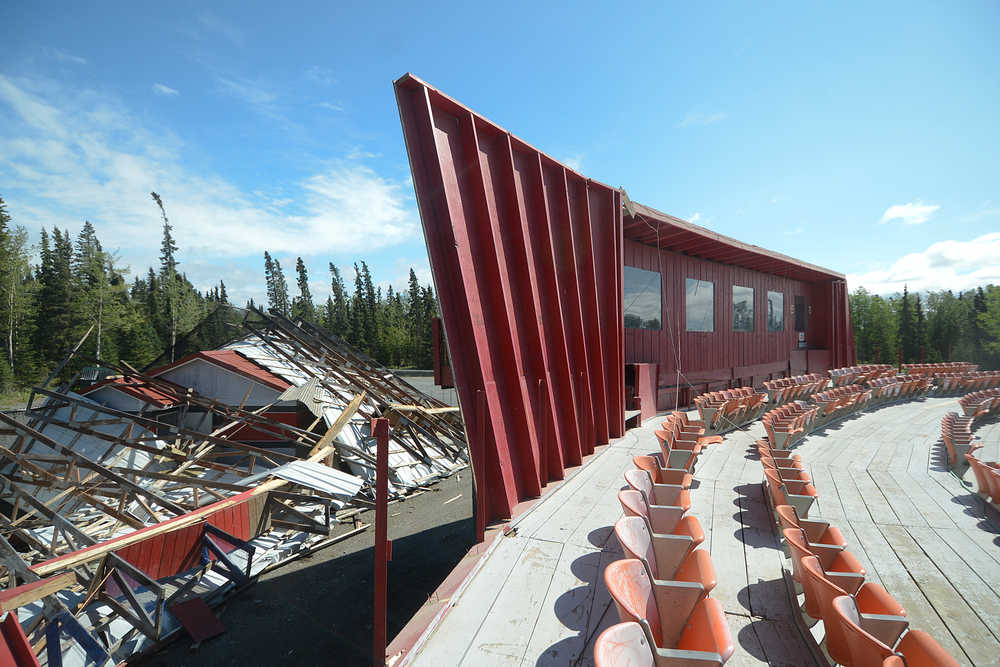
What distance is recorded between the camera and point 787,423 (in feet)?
27.2

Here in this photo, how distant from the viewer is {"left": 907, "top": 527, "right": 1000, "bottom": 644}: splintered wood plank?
139 inches

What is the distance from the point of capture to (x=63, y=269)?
3409cm

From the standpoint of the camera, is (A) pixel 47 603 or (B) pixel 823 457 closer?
(A) pixel 47 603

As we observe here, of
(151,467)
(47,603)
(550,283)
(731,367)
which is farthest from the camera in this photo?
(731,367)

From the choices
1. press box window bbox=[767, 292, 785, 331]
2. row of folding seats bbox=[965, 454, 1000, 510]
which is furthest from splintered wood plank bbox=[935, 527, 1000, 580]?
press box window bbox=[767, 292, 785, 331]

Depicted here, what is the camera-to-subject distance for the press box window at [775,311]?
58.6 feet

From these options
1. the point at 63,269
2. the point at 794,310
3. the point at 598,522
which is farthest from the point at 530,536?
the point at 63,269

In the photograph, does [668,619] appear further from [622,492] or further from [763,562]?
[763,562]

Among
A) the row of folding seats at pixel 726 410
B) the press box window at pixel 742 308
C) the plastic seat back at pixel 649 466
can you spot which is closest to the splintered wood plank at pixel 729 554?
the plastic seat back at pixel 649 466

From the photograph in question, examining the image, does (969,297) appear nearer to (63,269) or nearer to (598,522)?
(598,522)

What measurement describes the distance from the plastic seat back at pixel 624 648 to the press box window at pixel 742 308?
51.1 ft

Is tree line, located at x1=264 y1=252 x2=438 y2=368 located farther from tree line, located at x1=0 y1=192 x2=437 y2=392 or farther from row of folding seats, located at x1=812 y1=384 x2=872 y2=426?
row of folding seats, located at x1=812 y1=384 x2=872 y2=426

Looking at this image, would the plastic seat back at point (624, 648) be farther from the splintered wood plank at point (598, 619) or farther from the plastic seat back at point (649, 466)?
the plastic seat back at point (649, 466)

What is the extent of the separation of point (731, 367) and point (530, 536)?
13.2m
